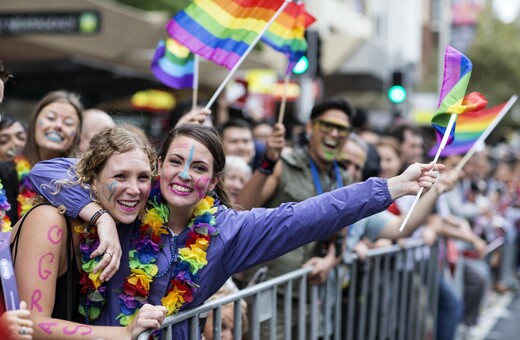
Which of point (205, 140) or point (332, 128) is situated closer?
point (205, 140)

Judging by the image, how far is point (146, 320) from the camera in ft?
10.1

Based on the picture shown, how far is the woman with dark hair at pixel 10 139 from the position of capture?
5.10 meters

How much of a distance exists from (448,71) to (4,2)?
7.63 m

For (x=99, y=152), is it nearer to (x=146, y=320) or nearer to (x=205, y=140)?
(x=205, y=140)

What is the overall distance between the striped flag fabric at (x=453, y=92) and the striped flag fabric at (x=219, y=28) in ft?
4.62

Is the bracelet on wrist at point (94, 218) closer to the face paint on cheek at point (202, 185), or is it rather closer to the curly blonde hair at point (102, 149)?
the curly blonde hair at point (102, 149)

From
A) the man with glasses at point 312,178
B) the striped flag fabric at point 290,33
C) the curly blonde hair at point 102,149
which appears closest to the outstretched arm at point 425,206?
the man with glasses at point 312,178

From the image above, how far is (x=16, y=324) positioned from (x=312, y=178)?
286 centimetres

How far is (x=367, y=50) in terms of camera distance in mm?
22234

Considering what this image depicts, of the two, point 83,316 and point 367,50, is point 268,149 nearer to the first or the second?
point 83,316

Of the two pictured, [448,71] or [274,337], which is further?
[274,337]

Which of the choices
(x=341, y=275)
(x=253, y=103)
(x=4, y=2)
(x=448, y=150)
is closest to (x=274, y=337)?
(x=341, y=275)

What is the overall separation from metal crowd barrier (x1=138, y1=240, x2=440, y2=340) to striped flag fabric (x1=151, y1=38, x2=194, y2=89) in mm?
1656

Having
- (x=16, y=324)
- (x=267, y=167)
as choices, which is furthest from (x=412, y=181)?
(x=267, y=167)
